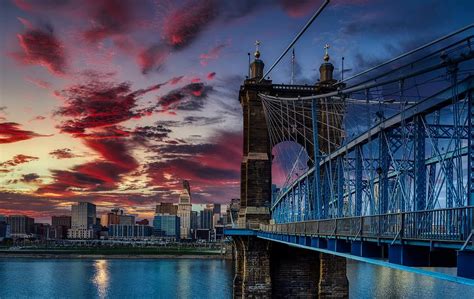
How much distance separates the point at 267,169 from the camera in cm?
5734

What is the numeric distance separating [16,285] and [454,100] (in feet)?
271

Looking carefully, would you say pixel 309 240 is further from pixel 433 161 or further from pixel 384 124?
pixel 433 161

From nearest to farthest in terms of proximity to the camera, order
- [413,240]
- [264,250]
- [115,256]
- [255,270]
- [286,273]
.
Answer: [413,240], [255,270], [264,250], [286,273], [115,256]

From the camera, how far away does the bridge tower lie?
51.7 meters

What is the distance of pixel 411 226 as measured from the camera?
1816cm

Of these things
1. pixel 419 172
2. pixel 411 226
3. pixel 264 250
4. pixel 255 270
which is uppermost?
pixel 419 172

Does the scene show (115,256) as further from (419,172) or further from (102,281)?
(419,172)

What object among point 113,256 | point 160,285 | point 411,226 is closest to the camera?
point 411,226

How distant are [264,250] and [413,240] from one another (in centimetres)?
3640

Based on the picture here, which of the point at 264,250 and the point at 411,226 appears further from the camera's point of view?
the point at 264,250

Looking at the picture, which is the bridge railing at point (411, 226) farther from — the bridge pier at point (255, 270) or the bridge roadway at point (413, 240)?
the bridge pier at point (255, 270)

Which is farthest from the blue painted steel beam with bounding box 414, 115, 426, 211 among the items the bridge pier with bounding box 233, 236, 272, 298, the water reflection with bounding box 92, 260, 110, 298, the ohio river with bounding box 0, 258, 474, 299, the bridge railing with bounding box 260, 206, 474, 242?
the water reflection with bounding box 92, 260, 110, 298

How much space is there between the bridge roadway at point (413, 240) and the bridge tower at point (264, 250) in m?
26.9

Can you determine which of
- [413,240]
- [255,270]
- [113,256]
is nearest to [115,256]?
[113,256]
